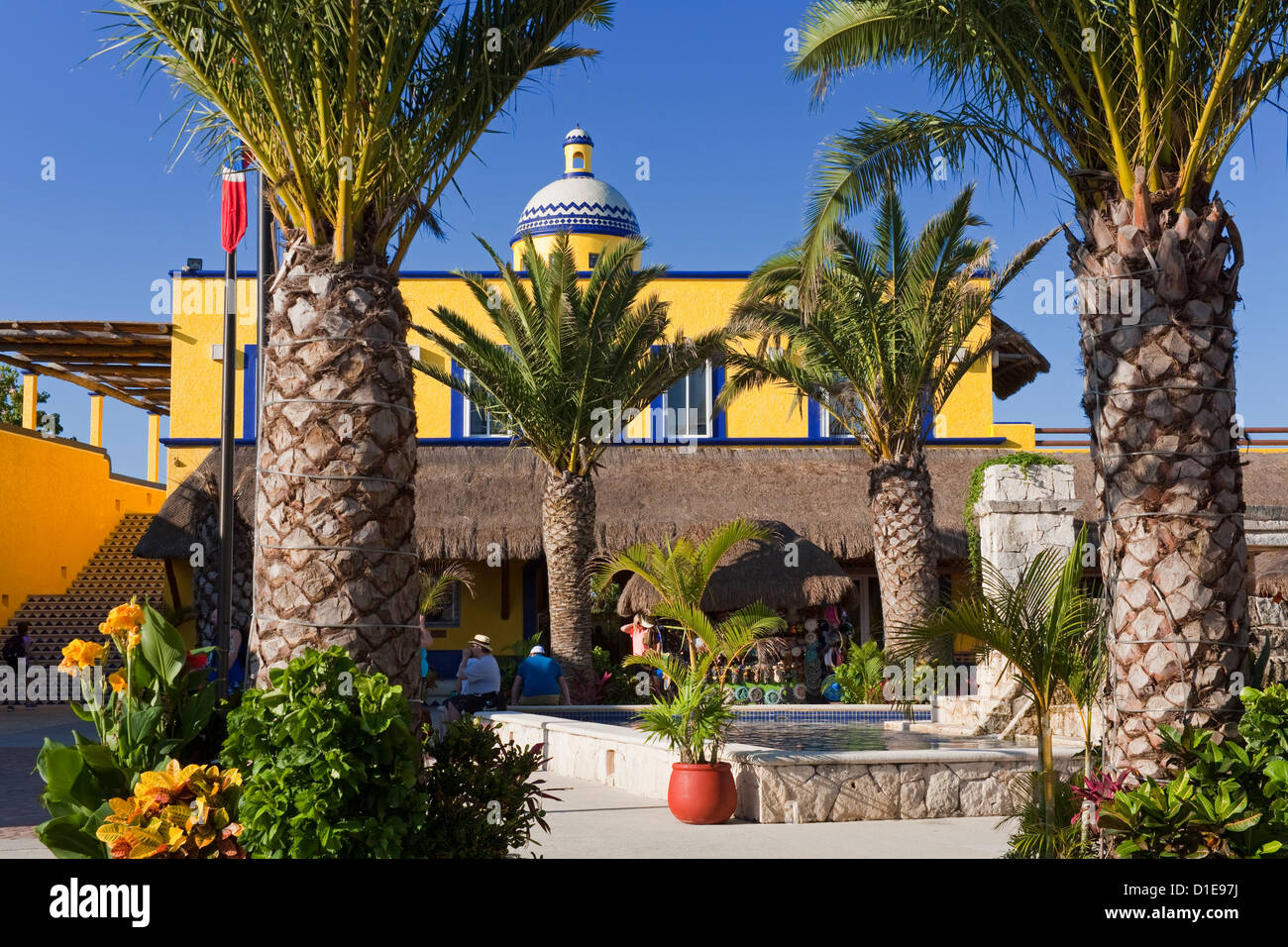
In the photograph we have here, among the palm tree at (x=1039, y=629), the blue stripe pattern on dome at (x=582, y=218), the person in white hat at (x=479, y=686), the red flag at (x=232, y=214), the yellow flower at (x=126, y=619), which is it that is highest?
the blue stripe pattern on dome at (x=582, y=218)

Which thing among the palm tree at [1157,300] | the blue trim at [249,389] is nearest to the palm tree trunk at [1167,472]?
the palm tree at [1157,300]

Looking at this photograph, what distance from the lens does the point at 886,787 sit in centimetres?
1016

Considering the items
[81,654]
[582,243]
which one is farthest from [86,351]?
[81,654]

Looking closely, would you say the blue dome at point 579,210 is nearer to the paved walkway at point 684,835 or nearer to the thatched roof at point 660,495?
the thatched roof at point 660,495

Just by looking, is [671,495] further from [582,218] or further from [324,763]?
[324,763]

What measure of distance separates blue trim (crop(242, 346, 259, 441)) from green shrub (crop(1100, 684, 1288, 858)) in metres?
20.9

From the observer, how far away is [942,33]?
7.64 metres

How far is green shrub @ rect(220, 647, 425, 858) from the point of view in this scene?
5266 millimetres

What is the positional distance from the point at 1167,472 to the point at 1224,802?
5.57 ft

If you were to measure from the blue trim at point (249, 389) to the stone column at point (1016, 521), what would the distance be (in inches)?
598

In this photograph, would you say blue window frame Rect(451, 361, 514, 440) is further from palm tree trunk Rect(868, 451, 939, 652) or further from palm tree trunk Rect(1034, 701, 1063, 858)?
palm tree trunk Rect(1034, 701, 1063, 858)

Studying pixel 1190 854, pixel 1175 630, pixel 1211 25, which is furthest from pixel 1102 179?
pixel 1190 854

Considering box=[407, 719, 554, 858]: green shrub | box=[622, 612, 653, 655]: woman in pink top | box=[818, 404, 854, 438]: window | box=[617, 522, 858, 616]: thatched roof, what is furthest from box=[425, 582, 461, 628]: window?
box=[407, 719, 554, 858]: green shrub

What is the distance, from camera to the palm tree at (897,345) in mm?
16438
